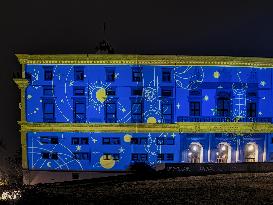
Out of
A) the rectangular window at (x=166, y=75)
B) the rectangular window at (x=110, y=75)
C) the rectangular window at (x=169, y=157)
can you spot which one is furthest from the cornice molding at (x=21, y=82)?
the rectangular window at (x=169, y=157)

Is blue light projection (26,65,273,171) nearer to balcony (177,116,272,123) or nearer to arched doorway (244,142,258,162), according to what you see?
balcony (177,116,272,123)

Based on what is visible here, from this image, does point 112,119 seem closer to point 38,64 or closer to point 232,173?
point 38,64

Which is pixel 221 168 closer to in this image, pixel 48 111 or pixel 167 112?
pixel 167 112

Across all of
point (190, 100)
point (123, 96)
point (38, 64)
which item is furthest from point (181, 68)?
point (38, 64)

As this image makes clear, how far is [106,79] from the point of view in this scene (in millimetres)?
37906

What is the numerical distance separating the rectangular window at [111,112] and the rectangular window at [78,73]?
3387 mm

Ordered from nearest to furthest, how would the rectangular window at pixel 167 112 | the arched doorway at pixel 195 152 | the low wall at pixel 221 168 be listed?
1. the low wall at pixel 221 168
2. the rectangular window at pixel 167 112
3. the arched doorway at pixel 195 152

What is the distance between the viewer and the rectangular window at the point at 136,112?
3800cm

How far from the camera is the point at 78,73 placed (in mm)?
37906

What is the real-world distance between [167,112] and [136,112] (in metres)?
2.82

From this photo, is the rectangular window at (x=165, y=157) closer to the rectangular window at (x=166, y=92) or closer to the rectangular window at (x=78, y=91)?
the rectangular window at (x=166, y=92)

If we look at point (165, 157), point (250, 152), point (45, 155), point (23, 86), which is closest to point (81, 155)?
point (45, 155)

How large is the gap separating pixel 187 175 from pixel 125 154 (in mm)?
8200

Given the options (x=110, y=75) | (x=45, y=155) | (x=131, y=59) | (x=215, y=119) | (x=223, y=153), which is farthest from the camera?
(x=223, y=153)
